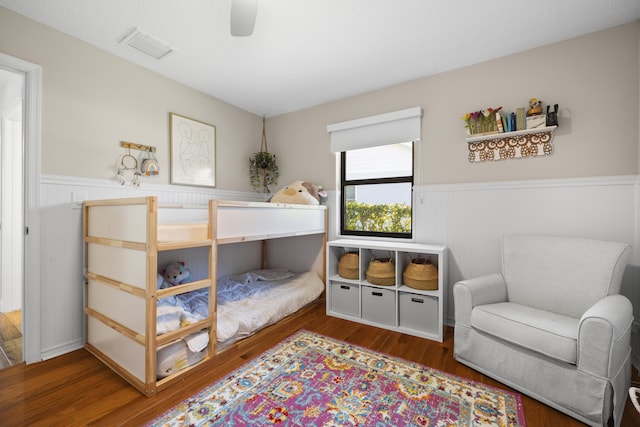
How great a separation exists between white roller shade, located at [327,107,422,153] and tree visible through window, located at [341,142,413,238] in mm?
138

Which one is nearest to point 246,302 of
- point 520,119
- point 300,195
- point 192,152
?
point 300,195

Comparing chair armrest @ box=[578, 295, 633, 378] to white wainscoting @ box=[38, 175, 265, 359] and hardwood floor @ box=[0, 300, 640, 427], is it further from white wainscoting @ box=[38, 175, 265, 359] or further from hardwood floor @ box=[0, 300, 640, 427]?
white wainscoting @ box=[38, 175, 265, 359]

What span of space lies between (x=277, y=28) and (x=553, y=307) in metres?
2.61

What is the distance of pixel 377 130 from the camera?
2.87m

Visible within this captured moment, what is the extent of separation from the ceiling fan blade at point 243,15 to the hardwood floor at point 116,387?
204 centimetres

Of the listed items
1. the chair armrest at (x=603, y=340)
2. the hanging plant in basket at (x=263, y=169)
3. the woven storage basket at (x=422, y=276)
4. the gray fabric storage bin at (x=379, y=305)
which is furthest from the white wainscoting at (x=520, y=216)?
the hanging plant in basket at (x=263, y=169)

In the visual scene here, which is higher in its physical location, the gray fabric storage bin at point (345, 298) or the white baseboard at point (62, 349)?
the gray fabric storage bin at point (345, 298)

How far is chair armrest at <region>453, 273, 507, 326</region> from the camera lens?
1.83 meters

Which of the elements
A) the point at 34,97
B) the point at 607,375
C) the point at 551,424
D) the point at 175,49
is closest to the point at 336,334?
the point at 551,424

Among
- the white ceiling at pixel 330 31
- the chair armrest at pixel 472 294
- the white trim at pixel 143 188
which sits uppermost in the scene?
the white ceiling at pixel 330 31

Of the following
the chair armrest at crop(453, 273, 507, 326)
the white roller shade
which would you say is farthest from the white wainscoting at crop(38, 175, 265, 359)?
the chair armrest at crop(453, 273, 507, 326)

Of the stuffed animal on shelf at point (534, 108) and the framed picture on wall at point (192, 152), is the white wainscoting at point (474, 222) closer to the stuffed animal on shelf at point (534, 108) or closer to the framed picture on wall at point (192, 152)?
the framed picture on wall at point (192, 152)

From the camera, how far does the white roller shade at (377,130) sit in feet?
8.77

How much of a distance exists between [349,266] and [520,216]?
1475 mm
